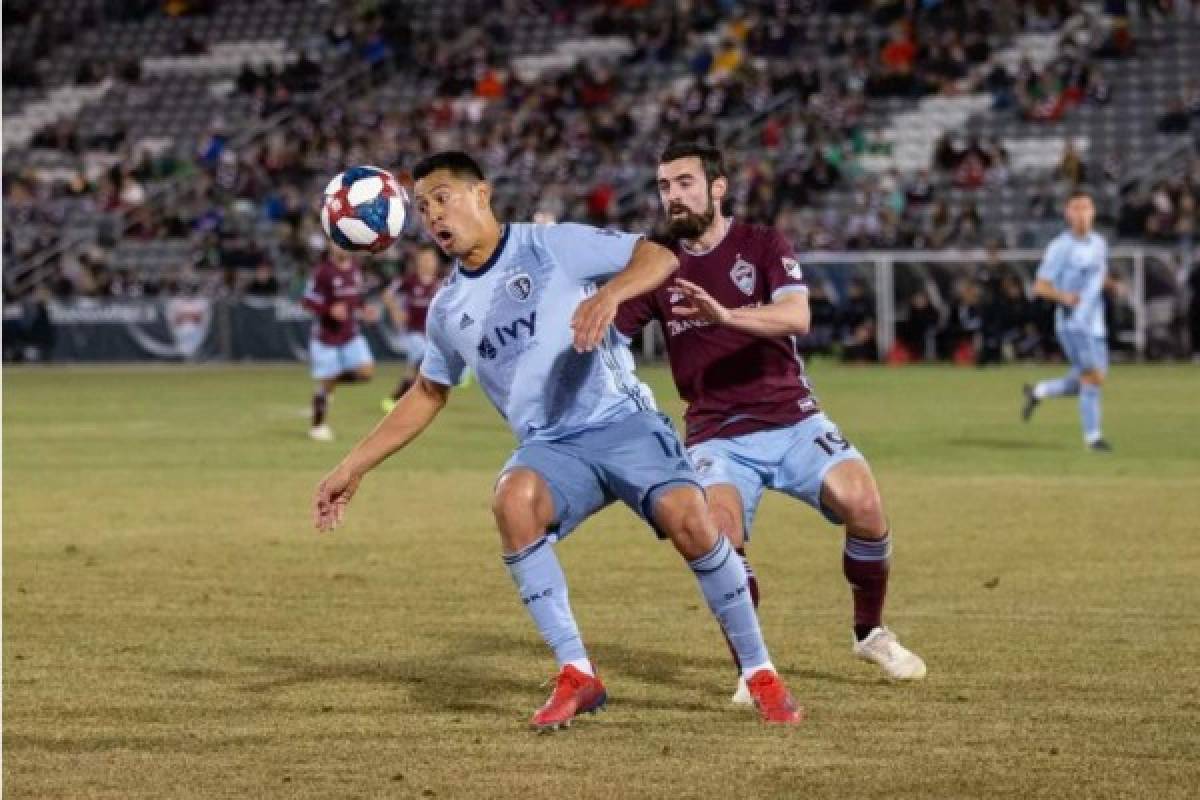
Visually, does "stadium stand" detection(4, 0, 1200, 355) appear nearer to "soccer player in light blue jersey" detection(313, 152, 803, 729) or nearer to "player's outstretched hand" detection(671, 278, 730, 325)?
"soccer player in light blue jersey" detection(313, 152, 803, 729)

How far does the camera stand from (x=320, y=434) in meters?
26.7

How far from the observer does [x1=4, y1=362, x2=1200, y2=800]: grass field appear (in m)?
8.04

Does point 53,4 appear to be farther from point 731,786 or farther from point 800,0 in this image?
point 731,786

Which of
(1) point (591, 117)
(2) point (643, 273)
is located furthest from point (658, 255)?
(1) point (591, 117)

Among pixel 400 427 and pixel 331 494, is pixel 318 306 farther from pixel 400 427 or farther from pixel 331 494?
pixel 331 494

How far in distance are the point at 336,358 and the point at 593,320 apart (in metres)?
19.8

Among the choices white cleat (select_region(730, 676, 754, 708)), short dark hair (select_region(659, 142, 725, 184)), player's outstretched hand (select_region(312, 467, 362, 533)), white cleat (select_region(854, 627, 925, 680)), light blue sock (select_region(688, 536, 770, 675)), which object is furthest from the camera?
white cleat (select_region(854, 627, 925, 680))

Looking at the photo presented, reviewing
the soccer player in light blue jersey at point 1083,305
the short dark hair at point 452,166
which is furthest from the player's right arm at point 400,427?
the soccer player in light blue jersey at point 1083,305

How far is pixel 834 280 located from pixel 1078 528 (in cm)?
2705

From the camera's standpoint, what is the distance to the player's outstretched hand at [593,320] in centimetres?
816

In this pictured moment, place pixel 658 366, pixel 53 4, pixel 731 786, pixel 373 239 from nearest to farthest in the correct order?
pixel 731 786, pixel 373 239, pixel 658 366, pixel 53 4

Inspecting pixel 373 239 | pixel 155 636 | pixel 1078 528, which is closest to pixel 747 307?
pixel 373 239

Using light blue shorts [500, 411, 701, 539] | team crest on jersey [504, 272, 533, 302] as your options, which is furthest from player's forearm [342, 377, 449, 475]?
team crest on jersey [504, 272, 533, 302]

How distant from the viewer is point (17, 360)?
4881 cm
